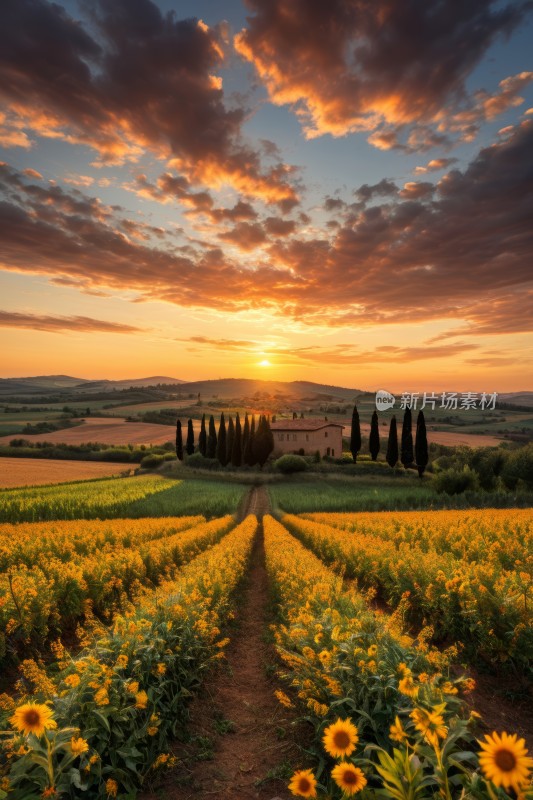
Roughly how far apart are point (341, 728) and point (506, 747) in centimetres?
117

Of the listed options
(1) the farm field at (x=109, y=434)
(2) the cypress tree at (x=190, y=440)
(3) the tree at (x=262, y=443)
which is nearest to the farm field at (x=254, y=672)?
(3) the tree at (x=262, y=443)

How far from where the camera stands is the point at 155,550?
1349 centimetres

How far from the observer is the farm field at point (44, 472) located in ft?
143

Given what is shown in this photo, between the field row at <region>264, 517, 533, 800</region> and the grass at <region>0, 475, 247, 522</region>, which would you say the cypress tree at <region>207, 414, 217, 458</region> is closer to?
the grass at <region>0, 475, 247, 522</region>

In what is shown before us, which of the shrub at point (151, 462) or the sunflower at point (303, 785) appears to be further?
the shrub at point (151, 462)

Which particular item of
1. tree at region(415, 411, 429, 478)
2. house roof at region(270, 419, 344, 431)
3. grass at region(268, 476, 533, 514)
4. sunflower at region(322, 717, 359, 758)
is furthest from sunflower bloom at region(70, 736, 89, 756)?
house roof at region(270, 419, 344, 431)

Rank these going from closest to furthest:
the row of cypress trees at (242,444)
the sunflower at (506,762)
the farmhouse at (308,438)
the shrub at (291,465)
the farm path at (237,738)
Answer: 1. the sunflower at (506,762)
2. the farm path at (237,738)
3. the shrub at (291,465)
4. the row of cypress trees at (242,444)
5. the farmhouse at (308,438)

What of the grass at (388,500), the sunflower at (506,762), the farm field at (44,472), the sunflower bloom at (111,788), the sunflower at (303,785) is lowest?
the farm field at (44,472)

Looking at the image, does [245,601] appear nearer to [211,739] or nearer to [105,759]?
[211,739]

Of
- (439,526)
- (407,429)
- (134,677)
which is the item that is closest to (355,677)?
(134,677)

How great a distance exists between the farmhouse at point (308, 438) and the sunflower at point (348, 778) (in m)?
67.1

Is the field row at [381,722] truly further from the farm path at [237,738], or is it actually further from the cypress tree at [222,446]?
the cypress tree at [222,446]

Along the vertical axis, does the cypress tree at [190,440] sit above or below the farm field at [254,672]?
below

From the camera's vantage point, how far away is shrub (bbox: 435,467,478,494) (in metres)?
39.8
